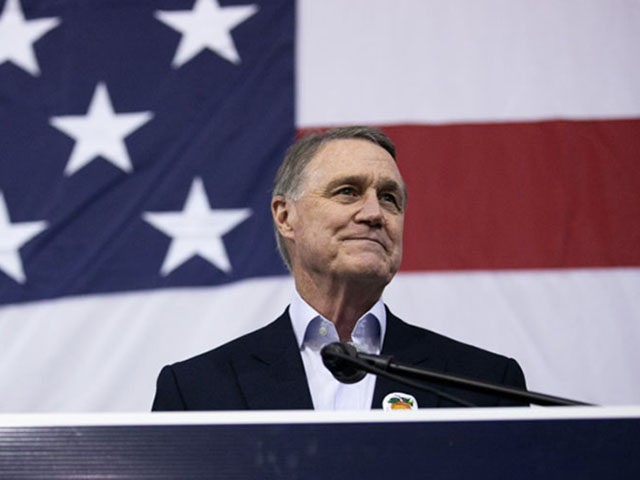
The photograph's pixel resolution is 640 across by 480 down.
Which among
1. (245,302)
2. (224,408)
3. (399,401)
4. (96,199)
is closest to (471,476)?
(399,401)

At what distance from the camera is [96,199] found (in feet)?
8.92

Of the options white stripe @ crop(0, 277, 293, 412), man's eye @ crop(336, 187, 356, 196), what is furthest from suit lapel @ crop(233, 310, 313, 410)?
white stripe @ crop(0, 277, 293, 412)

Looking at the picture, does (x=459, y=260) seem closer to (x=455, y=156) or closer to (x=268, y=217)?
(x=455, y=156)

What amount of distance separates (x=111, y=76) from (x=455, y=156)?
0.85m

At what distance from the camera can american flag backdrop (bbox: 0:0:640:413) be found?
8.54 feet

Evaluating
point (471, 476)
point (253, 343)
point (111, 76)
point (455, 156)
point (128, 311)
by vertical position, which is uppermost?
point (111, 76)

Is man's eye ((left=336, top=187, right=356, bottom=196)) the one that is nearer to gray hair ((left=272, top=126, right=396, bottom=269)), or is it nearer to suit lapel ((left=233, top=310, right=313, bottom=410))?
gray hair ((left=272, top=126, right=396, bottom=269))

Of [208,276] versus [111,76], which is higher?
[111,76]

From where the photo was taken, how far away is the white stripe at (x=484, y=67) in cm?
271

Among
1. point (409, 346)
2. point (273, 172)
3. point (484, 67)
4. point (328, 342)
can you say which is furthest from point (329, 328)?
point (484, 67)

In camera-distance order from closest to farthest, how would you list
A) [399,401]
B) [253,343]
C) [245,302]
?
[399,401]
[253,343]
[245,302]

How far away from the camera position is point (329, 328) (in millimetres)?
1920

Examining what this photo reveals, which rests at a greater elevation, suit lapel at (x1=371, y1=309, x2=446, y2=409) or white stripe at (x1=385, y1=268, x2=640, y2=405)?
white stripe at (x1=385, y1=268, x2=640, y2=405)

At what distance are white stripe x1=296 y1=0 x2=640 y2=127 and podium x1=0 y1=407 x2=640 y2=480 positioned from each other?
70.1 inches
